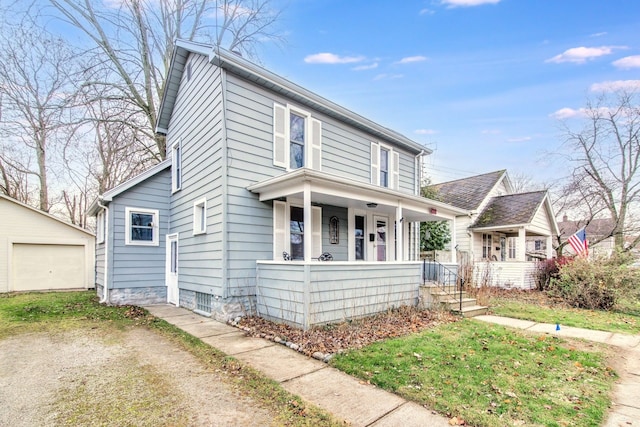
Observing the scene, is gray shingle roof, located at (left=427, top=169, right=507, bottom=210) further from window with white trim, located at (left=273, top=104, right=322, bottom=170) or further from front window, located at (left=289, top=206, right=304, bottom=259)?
front window, located at (left=289, top=206, right=304, bottom=259)

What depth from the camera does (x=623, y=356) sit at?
17.6 ft

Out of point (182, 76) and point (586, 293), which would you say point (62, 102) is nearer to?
point (182, 76)

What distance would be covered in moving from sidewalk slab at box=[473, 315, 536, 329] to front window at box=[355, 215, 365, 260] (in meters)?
3.77

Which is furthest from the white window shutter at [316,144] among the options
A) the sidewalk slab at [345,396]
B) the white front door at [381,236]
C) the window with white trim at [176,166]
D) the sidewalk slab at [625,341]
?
the sidewalk slab at [625,341]

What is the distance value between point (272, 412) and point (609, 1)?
1357 cm

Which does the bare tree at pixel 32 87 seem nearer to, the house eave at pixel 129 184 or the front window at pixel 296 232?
the house eave at pixel 129 184

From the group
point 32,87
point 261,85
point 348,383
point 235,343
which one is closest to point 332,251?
point 235,343

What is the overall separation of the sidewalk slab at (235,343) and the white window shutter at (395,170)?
25.0 feet

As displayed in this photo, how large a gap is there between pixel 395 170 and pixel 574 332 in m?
7.10

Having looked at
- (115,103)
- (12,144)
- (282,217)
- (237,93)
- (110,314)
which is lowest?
(110,314)

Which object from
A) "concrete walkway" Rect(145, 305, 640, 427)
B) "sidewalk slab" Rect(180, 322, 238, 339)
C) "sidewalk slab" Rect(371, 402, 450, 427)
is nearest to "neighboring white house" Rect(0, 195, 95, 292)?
"sidewalk slab" Rect(180, 322, 238, 339)

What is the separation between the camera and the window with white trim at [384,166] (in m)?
11.4

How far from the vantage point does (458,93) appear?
1501 cm

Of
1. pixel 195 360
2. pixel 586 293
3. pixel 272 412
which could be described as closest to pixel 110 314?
pixel 195 360
